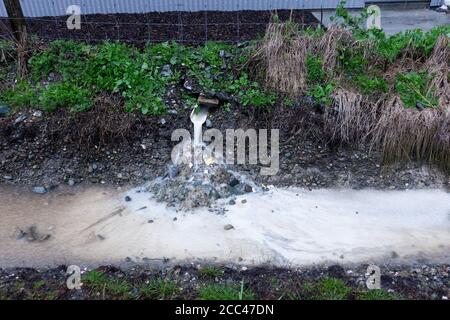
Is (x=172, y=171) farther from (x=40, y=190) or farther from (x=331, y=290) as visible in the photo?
(x=331, y=290)

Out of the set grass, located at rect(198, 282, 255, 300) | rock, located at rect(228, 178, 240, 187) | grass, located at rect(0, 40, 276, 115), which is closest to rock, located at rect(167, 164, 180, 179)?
rock, located at rect(228, 178, 240, 187)

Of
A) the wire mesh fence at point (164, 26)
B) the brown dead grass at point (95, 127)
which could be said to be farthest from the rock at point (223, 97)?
the wire mesh fence at point (164, 26)

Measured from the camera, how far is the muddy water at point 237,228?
3865mm

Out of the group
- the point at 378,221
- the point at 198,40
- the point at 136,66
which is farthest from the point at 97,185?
the point at 378,221

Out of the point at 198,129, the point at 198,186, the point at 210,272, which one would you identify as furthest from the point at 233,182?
the point at 210,272

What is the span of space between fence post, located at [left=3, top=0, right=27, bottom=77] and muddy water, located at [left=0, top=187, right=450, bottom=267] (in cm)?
187

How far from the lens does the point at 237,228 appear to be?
13.6 ft

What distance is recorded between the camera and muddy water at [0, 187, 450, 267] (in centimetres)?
387

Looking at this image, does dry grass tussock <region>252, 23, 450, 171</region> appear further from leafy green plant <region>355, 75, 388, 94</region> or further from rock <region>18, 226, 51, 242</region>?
rock <region>18, 226, 51, 242</region>

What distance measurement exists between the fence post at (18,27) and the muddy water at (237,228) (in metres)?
1.87

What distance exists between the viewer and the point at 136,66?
5328 millimetres

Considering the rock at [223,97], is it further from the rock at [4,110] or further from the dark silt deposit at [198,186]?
the rock at [4,110]
